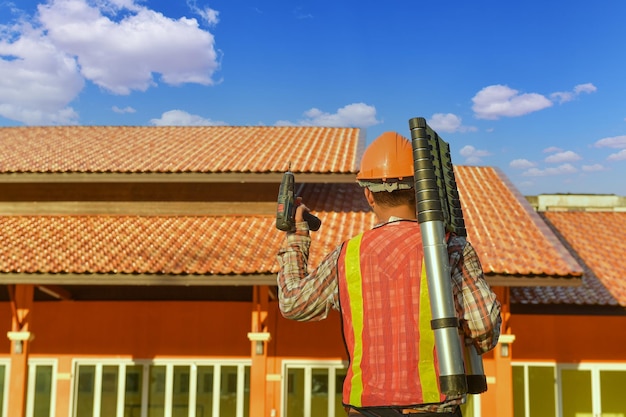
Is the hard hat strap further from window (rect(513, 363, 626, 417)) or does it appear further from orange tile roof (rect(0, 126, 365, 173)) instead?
window (rect(513, 363, 626, 417))

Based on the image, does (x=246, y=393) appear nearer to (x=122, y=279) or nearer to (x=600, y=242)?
(x=122, y=279)

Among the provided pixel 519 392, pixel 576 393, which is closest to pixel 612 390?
pixel 576 393

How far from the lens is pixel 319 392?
10914mm

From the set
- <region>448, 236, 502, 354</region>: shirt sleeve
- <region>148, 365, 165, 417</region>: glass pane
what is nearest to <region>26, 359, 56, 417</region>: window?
<region>148, 365, 165, 417</region>: glass pane

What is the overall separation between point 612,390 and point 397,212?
10481mm

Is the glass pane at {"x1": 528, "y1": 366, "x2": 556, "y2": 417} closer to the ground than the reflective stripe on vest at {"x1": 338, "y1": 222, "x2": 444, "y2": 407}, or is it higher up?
closer to the ground

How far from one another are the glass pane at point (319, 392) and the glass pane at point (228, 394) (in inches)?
52.6

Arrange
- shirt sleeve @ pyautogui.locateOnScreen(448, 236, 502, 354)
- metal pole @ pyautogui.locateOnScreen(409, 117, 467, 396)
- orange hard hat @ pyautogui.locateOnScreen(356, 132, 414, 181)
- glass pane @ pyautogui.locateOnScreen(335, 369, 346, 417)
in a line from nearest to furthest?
metal pole @ pyautogui.locateOnScreen(409, 117, 467, 396)
shirt sleeve @ pyautogui.locateOnScreen(448, 236, 502, 354)
orange hard hat @ pyautogui.locateOnScreen(356, 132, 414, 181)
glass pane @ pyautogui.locateOnScreen(335, 369, 346, 417)

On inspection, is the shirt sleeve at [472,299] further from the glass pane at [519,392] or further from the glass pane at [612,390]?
the glass pane at [612,390]

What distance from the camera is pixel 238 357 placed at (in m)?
11.0

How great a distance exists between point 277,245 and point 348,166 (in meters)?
2.68

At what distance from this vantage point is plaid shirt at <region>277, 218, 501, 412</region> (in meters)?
1.97

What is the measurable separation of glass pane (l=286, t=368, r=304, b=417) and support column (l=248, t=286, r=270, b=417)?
1268 mm

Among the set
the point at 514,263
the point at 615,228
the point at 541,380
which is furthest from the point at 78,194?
the point at 615,228
